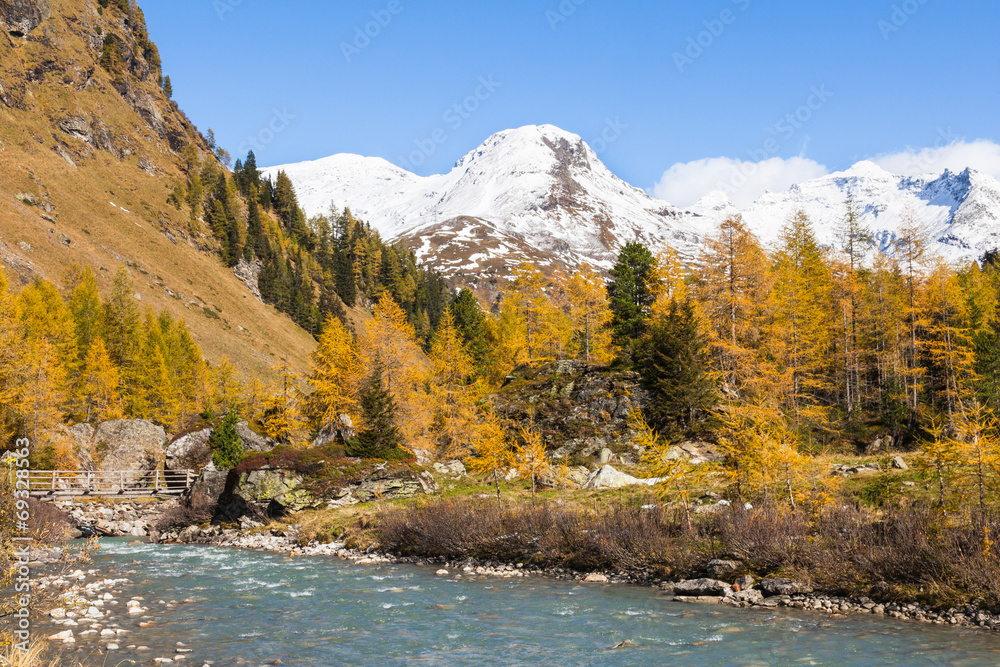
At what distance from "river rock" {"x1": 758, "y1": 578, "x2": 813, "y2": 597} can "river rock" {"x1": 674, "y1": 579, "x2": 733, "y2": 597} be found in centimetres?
101

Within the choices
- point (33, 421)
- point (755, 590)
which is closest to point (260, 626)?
point (755, 590)

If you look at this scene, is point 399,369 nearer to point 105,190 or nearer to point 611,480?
point 611,480

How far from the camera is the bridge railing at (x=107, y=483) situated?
4016 centimetres

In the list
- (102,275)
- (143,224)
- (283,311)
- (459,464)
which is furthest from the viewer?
(283,311)

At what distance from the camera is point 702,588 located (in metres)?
18.8

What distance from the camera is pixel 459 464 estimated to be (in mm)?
44875

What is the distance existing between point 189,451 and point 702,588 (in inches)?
1744

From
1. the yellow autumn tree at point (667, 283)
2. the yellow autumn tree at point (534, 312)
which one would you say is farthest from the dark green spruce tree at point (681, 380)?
the yellow autumn tree at point (534, 312)

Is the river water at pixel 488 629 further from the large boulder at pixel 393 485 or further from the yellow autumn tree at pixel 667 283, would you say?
the yellow autumn tree at pixel 667 283

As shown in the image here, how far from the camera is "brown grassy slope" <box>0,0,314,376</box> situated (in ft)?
292

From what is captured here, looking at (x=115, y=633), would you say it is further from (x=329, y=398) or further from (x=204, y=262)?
(x=204, y=262)

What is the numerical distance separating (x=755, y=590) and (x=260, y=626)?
14247mm

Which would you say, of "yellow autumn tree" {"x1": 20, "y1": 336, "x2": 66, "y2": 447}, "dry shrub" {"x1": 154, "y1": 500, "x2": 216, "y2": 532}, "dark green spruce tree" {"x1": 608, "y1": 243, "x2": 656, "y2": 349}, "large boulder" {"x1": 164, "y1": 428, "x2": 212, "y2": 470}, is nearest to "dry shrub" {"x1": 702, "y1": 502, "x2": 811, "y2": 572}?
"dry shrub" {"x1": 154, "y1": 500, "x2": 216, "y2": 532}

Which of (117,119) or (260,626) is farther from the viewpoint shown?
(117,119)
